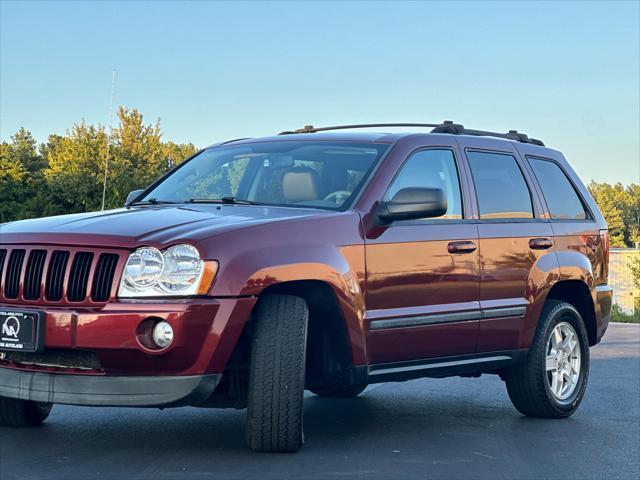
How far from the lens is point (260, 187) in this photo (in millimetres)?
6711

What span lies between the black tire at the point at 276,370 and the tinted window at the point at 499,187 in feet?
6.85

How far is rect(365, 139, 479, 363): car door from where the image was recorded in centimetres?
613

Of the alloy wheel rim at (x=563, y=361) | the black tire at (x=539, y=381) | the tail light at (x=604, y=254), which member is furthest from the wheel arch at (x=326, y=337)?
the tail light at (x=604, y=254)

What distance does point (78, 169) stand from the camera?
222ft

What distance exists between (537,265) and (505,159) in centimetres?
81

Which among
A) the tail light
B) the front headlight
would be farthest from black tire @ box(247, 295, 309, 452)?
the tail light

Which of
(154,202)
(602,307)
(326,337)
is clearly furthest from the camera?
(602,307)

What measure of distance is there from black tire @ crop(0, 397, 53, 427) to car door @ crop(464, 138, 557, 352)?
9.05 feet

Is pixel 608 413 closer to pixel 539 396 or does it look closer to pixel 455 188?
pixel 539 396

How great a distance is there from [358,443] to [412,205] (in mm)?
1390

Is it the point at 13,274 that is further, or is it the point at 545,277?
the point at 545,277

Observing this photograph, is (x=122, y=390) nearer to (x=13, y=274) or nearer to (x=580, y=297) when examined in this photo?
(x=13, y=274)

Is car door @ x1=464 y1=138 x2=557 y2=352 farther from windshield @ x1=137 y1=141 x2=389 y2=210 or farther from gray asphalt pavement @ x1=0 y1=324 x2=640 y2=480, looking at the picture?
windshield @ x1=137 y1=141 x2=389 y2=210

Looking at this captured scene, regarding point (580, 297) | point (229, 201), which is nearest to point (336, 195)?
point (229, 201)
